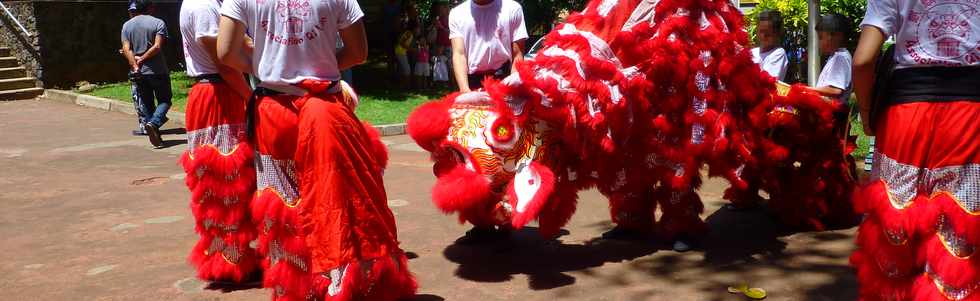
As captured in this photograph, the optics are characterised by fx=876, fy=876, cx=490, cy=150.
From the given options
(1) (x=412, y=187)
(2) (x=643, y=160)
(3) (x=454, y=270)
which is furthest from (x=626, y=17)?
(1) (x=412, y=187)

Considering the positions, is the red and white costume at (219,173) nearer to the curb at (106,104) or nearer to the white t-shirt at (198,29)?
the white t-shirt at (198,29)

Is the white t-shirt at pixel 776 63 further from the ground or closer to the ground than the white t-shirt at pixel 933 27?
closer to the ground

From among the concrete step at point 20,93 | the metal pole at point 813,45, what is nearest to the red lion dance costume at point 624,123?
the metal pole at point 813,45

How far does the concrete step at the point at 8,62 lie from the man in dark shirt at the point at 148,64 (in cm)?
790

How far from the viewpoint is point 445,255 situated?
5648 millimetres

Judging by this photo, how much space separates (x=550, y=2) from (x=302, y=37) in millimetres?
16960

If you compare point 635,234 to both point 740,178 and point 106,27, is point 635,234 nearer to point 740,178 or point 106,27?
point 740,178

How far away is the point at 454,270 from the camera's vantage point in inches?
209

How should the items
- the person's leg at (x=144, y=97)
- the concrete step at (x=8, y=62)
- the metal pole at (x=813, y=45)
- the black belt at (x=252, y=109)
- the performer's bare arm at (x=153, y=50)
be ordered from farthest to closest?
the concrete step at (x=8, y=62), the person's leg at (x=144, y=97), the performer's bare arm at (x=153, y=50), the metal pole at (x=813, y=45), the black belt at (x=252, y=109)

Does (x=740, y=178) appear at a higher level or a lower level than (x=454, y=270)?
higher

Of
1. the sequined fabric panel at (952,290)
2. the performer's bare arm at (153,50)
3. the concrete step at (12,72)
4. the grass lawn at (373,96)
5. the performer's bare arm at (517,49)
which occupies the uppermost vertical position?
the performer's bare arm at (517,49)

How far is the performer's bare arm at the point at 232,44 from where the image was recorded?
13.3ft

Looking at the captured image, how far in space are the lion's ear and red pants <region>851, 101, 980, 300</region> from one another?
166 cm

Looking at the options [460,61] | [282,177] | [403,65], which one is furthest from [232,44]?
[403,65]
